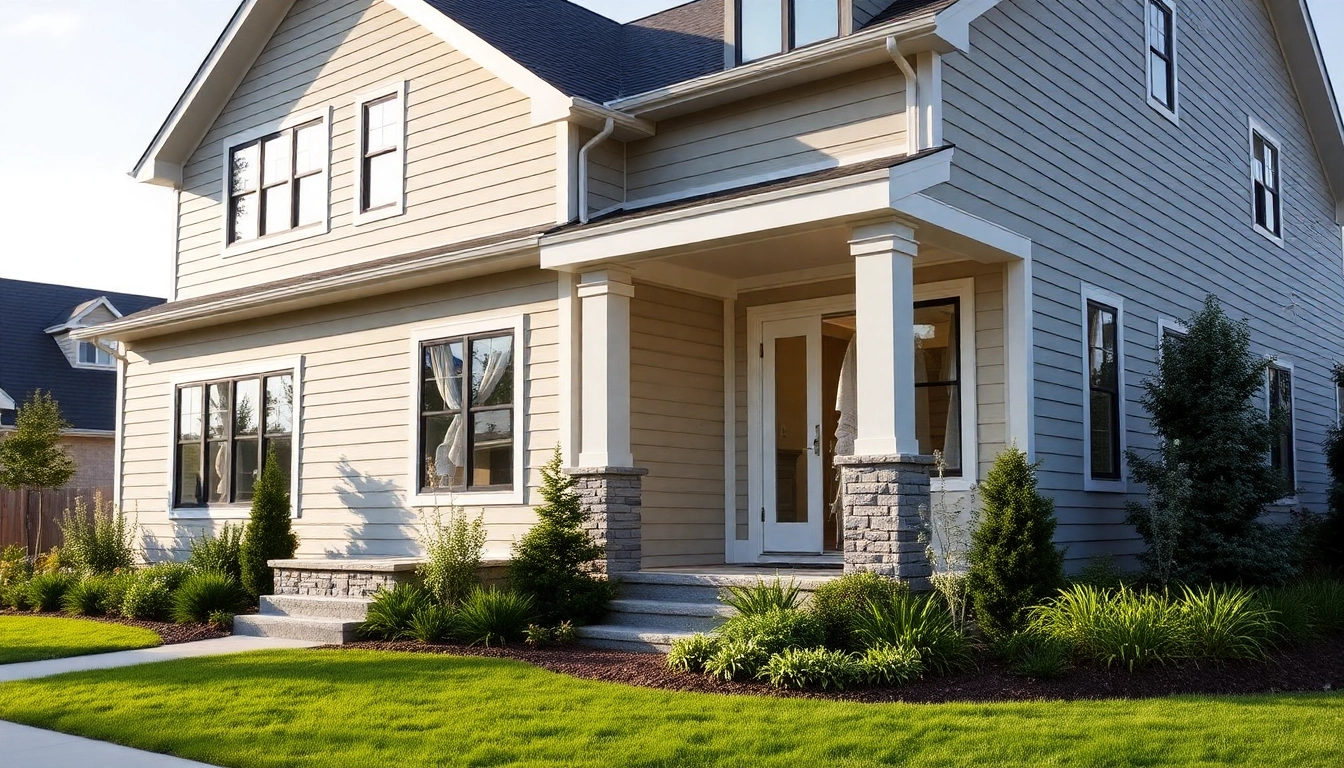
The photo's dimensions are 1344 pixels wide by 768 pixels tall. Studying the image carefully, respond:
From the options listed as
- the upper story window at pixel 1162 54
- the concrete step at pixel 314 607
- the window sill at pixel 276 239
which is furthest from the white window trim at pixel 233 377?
the upper story window at pixel 1162 54

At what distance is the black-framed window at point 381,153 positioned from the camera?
1299 cm

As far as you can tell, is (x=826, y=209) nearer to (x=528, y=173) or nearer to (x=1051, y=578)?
(x=1051, y=578)

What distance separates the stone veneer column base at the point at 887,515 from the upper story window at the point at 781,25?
12.7ft

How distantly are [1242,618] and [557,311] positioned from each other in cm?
605

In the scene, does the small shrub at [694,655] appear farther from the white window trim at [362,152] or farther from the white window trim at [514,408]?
the white window trim at [362,152]

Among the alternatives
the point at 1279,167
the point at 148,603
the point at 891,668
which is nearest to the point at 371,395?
the point at 148,603

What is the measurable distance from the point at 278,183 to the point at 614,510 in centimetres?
654

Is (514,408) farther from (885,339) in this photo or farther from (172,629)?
(885,339)

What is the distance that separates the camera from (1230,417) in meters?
10.7

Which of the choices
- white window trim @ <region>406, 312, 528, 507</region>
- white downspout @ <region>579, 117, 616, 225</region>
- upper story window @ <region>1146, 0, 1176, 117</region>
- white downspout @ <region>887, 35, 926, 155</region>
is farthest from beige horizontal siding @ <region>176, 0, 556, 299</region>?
upper story window @ <region>1146, 0, 1176, 117</region>

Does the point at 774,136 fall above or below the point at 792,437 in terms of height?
above

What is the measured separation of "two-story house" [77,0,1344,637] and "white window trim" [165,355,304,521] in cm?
5

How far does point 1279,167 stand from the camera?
54.4 ft

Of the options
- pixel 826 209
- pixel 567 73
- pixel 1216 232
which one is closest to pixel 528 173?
pixel 567 73
